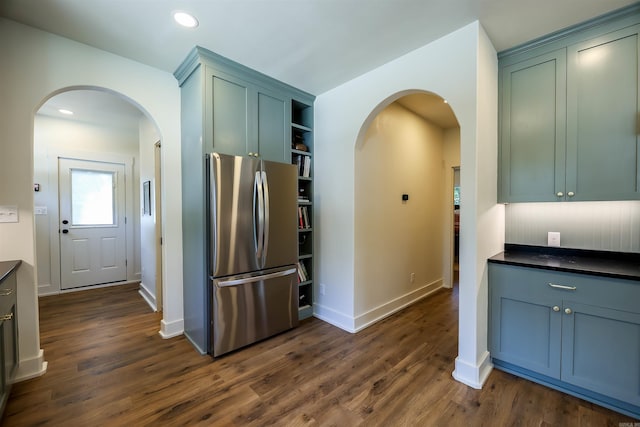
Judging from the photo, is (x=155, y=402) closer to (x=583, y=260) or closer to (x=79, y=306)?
(x=79, y=306)

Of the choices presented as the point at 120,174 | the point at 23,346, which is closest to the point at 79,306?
the point at 23,346

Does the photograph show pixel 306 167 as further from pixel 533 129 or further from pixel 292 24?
pixel 533 129

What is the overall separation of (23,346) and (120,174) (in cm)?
337

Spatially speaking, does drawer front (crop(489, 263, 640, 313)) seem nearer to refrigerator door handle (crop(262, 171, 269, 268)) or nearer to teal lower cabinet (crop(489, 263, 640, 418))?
teal lower cabinet (crop(489, 263, 640, 418))

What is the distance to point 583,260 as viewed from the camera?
2.08 meters

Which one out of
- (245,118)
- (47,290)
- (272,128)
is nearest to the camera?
(245,118)

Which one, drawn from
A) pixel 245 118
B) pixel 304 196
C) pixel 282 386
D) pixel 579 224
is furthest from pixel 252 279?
pixel 579 224

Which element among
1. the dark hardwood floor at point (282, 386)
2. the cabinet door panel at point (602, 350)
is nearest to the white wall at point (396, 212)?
the dark hardwood floor at point (282, 386)

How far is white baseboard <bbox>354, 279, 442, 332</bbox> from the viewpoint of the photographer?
2891mm

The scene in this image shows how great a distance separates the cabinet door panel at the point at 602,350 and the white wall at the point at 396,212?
1.65 meters

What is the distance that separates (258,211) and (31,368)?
2083 millimetres

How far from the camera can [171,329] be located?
2.69 m

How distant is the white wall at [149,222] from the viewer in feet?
11.5

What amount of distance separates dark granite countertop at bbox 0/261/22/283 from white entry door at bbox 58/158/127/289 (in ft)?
9.47
